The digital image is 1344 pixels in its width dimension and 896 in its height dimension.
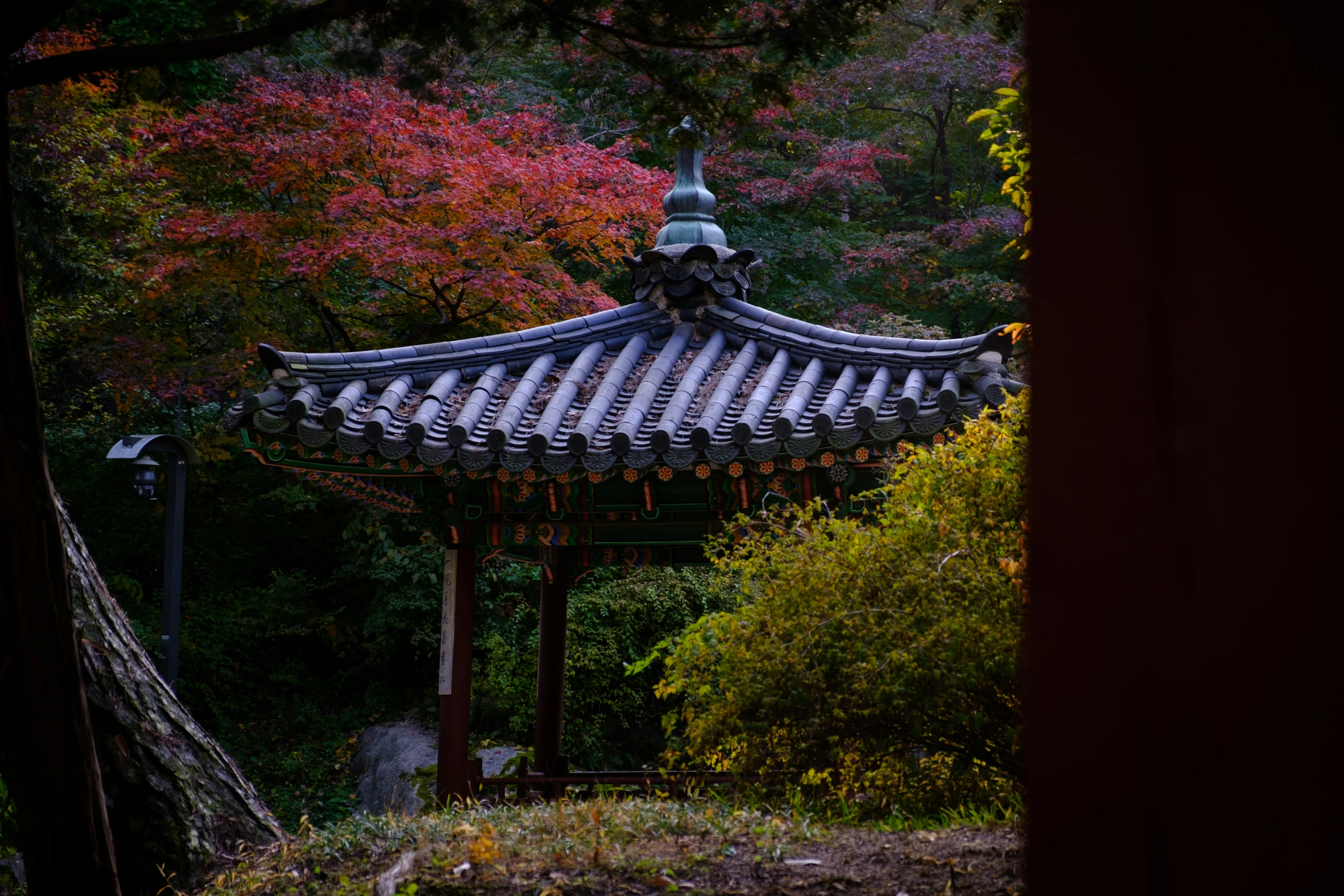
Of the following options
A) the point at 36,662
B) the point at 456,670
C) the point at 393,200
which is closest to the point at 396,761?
the point at 456,670

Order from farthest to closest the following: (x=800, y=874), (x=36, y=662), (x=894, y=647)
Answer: (x=800, y=874)
(x=894, y=647)
(x=36, y=662)

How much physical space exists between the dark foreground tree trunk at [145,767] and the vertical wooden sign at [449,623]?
4.90ft

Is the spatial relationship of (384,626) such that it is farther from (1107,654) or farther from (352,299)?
(1107,654)

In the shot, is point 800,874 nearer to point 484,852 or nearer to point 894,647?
point 894,647

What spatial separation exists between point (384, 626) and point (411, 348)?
6830mm

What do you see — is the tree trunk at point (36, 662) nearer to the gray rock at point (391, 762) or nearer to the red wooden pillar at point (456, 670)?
the red wooden pillar at point (456, 670)

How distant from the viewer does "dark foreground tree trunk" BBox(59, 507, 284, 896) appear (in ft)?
12.8

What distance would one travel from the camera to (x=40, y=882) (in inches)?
116

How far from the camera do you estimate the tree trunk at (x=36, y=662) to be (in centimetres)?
255

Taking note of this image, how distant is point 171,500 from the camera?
8164mm

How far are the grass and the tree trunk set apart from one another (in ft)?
2.53

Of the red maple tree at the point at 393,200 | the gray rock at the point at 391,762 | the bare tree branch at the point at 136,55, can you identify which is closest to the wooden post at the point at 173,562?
the red maple tree at the point at 393,200

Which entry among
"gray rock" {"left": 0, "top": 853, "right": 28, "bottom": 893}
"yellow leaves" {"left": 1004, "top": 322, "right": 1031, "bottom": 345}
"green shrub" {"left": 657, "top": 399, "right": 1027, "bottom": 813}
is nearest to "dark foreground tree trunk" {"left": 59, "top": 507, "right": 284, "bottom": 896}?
"gray rock" {"left": 0, "top": 853, "right": 28, "bottom": 893}

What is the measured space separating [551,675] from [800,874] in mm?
4638
